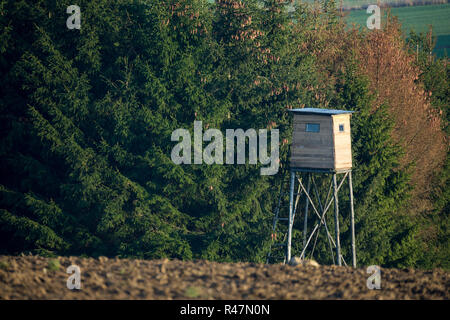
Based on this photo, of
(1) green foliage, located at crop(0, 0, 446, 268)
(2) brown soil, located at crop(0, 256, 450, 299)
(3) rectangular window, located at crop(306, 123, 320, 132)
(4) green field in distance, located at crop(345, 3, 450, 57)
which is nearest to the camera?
(2) brown soil, located at crop(0, 256, 450, 299)

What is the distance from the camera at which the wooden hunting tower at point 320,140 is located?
1933cm

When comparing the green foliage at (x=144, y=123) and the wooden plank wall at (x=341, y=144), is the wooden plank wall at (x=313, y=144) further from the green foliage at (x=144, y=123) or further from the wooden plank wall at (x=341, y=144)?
the green foliage at (x=144, y=123)

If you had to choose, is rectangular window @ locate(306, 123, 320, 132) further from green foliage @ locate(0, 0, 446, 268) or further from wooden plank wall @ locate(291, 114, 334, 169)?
green foliage @ locate(0, 0, 446, 268)

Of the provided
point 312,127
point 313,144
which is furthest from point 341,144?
point 312,127

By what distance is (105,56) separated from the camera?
25891mm

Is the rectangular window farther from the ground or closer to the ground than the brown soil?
farther from the ground

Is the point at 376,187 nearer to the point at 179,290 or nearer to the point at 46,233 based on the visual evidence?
the point at 46,233

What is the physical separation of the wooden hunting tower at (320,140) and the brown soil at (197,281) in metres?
5.52

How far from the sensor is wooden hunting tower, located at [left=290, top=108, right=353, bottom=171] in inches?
761

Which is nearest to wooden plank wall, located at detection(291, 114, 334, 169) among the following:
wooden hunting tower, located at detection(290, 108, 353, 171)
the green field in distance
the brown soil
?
wooden hunting tower, located at detection(290, 108, 353, 171)

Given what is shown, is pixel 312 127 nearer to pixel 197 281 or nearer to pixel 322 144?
pixel 322 144

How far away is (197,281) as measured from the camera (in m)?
12.3

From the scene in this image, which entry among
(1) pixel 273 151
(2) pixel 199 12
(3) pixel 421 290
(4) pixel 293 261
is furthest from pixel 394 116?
(3) pixel 421 290

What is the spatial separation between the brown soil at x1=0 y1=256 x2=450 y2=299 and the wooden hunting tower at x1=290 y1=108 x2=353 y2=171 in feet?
18.1
